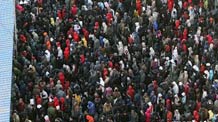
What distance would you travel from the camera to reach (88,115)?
14523 mm

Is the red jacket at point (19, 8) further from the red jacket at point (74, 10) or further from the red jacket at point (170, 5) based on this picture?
the red jacket at point (170, 5)

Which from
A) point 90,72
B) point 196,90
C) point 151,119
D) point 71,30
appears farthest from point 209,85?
point 71,30

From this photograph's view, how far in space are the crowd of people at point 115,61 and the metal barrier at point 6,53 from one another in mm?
832

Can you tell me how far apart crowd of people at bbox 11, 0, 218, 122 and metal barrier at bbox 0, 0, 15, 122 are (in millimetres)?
832

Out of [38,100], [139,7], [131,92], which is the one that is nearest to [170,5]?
[139,7]

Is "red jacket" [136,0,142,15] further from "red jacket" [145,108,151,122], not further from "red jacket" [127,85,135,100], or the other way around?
"red jacket" [145,108,151,122]

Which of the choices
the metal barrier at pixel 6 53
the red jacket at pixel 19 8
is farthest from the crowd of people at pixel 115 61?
the metal barrier at pixel 6 53

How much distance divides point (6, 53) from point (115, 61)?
286 centimetres

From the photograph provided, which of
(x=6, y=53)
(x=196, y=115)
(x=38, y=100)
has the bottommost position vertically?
(x=196, y=115)

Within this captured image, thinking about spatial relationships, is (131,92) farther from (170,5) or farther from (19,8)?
(19,8)

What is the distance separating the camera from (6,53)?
48.1 feet

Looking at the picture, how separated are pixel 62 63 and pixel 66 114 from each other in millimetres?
1877

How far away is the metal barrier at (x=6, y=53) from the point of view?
521 inches

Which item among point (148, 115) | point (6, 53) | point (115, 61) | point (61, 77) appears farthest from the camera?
point (115, 61)
